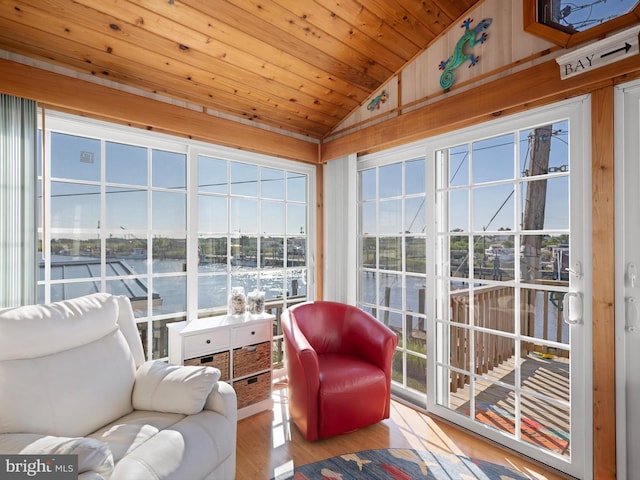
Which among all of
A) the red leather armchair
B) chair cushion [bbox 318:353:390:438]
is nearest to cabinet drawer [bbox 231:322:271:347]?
the red leather armchair

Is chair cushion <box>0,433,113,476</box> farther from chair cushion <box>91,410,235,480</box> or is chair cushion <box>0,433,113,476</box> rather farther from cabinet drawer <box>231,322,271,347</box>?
cabinet drawer <box>231,322,271,347</box>

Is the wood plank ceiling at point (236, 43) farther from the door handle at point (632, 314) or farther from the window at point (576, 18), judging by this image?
the door handle at point (632, 314)

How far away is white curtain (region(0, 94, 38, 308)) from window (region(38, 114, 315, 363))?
143mm

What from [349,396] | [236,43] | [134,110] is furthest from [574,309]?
[134,110]

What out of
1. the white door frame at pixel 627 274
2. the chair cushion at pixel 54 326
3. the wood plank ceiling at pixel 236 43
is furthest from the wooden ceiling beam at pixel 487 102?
the chair cushion at pixel 54 326

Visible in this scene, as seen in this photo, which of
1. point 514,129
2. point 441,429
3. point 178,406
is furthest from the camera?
point 441,429

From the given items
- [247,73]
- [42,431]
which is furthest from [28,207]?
[247,73]

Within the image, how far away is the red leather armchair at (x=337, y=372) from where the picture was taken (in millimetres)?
2219

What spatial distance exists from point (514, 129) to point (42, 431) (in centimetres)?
302

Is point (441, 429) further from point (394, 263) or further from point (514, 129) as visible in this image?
point (514, 129)

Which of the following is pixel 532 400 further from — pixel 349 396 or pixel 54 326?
pixel 54 326

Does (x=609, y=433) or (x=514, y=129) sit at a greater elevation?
(x=514, y=129)

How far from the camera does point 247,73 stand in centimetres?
254

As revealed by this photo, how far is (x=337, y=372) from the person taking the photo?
2.31m
